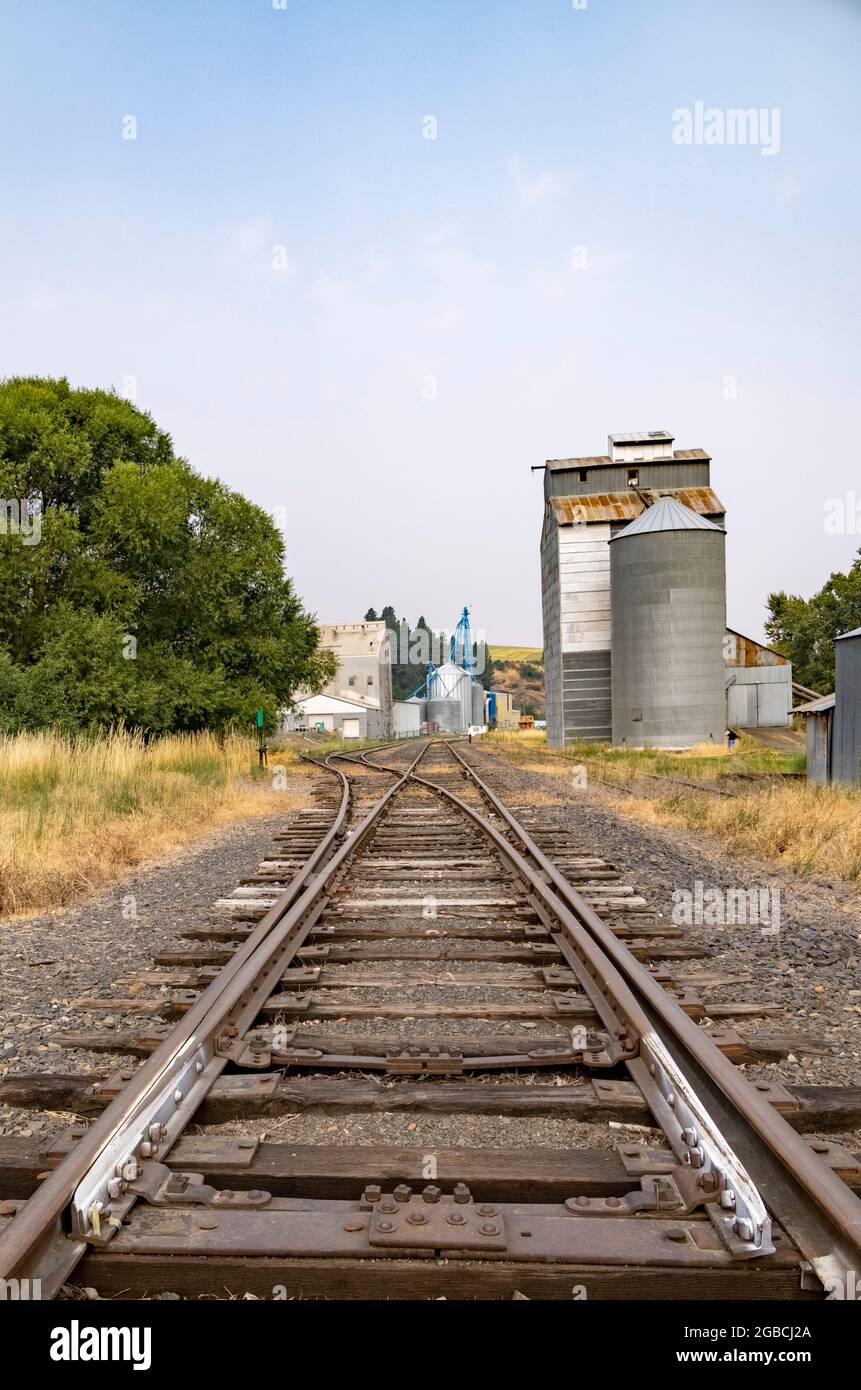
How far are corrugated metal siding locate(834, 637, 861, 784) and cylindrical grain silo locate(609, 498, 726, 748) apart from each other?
14527mm

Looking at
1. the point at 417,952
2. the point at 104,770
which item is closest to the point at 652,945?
the point at 417,952

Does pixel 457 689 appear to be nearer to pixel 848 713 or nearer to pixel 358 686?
pixel 358 686

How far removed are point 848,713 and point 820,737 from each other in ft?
4.80

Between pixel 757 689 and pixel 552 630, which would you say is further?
pixel 552 630

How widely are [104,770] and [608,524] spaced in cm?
2660

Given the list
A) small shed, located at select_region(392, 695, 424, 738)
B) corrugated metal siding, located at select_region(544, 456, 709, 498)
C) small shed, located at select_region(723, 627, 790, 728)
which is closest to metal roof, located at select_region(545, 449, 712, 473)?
corrugated metal siding, located at select_region(544, 456, 709, 498)

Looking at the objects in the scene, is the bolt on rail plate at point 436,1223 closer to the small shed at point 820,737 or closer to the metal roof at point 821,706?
the small shed at point 820,737

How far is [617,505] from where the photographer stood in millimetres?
35031

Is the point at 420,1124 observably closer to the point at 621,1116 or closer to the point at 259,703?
the point at 621,1116

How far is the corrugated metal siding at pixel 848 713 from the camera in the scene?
13547 mm

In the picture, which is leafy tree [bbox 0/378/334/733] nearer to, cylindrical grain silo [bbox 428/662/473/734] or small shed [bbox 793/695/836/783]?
small shed [bbox 793/695/836/783]

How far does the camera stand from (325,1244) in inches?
75.5

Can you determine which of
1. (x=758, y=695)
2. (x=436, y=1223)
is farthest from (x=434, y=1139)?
(x=758, y=695)

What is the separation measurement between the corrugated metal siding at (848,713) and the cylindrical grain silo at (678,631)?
572 inches
